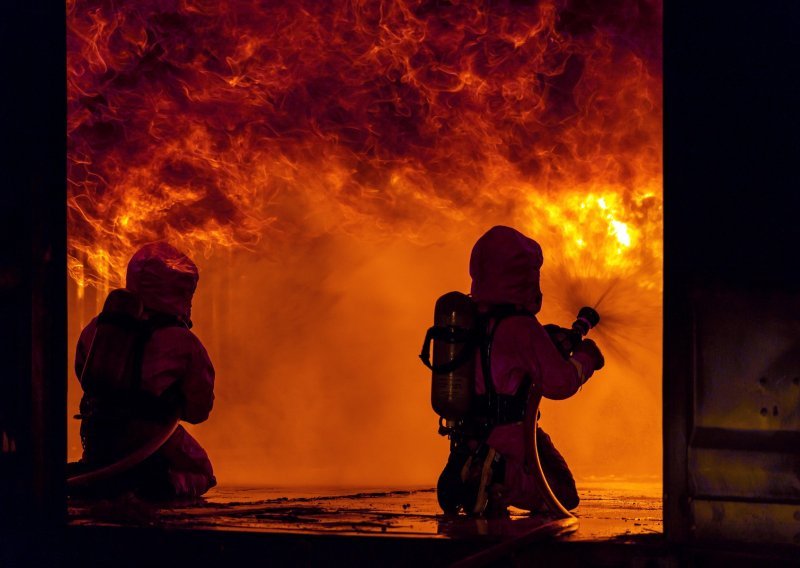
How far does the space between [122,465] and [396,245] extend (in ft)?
16.7

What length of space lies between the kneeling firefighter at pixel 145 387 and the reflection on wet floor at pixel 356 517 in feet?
0.81

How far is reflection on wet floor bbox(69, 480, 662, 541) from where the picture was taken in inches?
192

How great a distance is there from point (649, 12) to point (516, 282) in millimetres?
4009

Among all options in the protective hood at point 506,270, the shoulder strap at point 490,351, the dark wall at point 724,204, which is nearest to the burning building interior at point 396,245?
the dark wall at point 724,204

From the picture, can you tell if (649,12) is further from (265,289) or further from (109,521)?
(109,521)

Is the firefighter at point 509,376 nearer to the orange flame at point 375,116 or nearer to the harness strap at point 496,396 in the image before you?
the harness strap at point 496,396

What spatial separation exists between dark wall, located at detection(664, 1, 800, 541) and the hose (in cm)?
338

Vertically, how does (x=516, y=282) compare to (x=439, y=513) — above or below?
above

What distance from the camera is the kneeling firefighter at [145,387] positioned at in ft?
21.7

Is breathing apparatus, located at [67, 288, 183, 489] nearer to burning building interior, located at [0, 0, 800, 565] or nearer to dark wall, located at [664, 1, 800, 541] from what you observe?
burning building interior, located at [0, 0, 800, 565]

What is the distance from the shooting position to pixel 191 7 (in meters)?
9.23
